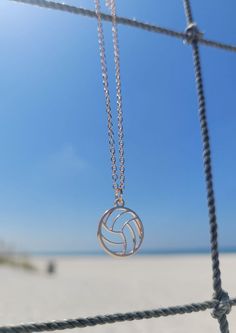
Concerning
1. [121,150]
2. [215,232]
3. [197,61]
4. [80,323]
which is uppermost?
[197,61]

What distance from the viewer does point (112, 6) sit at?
140cm

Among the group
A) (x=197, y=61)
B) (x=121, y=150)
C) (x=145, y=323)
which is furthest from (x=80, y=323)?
(x=145, y=323)

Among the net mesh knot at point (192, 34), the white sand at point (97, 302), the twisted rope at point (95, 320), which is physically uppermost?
the net mesh knot at point (192, 34)

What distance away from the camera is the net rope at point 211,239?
1.04 metres

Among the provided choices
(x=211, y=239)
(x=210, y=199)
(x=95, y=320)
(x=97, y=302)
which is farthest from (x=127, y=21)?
(x=97, y=302)

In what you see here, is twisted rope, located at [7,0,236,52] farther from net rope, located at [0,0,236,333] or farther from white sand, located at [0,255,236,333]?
white sand, located at [0,255,236,333]

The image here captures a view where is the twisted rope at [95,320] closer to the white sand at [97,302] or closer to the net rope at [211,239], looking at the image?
the net rope at [211,239]

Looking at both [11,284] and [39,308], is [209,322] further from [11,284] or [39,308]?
[11,284]

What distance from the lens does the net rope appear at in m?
1.04

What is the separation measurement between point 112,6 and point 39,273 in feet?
41.2

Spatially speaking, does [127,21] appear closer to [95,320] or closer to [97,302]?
[95,320]

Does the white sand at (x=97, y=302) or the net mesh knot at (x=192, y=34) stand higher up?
the net mesh knot at (x=192, y=34)

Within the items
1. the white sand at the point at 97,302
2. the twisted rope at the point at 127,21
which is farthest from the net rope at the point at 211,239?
the white sand at the point at 97,302

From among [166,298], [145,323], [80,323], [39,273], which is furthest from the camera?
[39,273]
